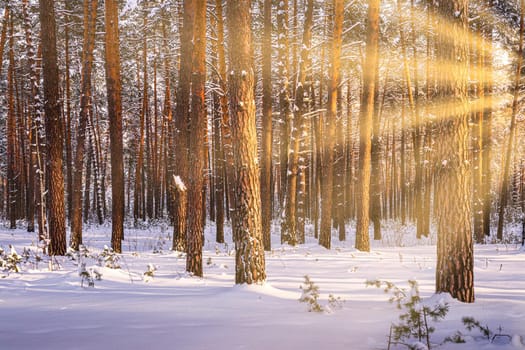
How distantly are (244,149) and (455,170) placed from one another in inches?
111

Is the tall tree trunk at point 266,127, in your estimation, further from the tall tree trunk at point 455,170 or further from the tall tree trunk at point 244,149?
the tall tree trunk at point 455,170

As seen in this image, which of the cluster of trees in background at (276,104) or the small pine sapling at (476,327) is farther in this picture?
the cluster of trees in background at (276,104)

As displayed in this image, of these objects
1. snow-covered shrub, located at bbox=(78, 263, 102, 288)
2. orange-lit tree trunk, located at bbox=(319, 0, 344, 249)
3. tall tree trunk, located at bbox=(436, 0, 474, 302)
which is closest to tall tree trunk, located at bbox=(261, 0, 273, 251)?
orange-lit tree trunk, located at bbox=(319, 0, 344, 249)

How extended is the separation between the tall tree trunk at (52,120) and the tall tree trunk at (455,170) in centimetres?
954

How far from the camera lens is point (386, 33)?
18.0 metres

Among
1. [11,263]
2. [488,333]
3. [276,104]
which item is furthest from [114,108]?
[276,104]

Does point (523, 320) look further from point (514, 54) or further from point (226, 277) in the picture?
point (514, 54)

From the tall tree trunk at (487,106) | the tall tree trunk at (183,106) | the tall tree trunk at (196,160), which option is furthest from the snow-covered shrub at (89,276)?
the tall tree trunk at (487,106)

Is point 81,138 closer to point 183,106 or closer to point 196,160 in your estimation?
point 183,106

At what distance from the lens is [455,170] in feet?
14.9

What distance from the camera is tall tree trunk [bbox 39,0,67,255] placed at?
973cm

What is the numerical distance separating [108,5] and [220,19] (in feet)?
11.9

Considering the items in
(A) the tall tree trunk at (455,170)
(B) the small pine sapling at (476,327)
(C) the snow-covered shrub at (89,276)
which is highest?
(A) the tall tree trunk at (455,170)

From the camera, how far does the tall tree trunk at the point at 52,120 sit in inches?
383
